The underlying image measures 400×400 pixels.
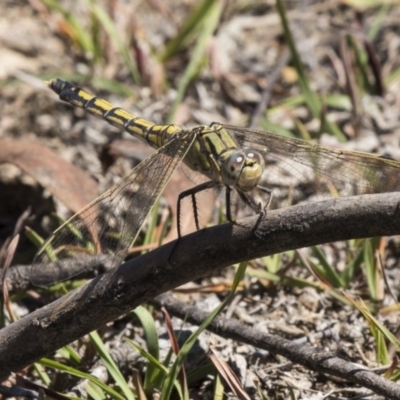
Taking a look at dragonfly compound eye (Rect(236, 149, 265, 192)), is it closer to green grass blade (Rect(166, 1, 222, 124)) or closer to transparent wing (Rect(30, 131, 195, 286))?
transparent wing (Rect(30, 131, 195, 286))

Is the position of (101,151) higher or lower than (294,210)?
higher

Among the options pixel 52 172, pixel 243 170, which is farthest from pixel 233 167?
pixel 52 172

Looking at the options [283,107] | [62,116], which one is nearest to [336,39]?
[283,107]

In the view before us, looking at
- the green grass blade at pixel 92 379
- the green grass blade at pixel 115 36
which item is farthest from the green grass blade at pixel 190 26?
→ the green grass blade at pixel 92 379

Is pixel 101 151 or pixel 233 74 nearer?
pixel 101 151

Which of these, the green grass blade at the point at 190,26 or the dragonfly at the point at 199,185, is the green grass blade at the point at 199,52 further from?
the dragonfly at the point at 199,185

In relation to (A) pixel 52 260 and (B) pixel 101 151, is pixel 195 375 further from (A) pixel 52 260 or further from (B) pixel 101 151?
(B) pixel 101 151
